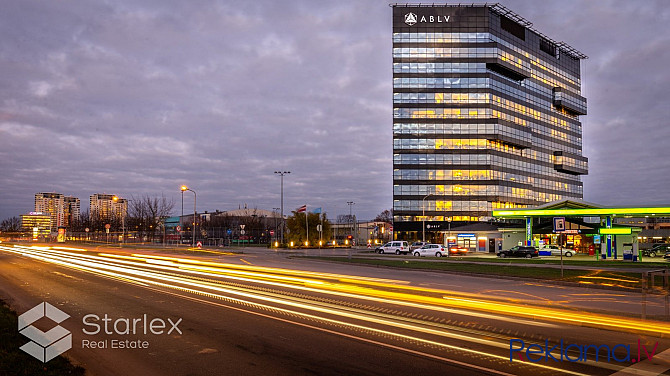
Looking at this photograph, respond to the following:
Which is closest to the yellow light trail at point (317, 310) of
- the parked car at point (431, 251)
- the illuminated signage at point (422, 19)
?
the parked car at point (431, 251)

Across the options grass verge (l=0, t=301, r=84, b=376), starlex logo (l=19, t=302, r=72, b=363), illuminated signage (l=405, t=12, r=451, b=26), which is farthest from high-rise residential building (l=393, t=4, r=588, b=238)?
grass verge (l=0, t=301, r=84, b=376)

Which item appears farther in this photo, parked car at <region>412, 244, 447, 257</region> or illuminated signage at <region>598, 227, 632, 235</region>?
parked car at <region>412, 244, 447, 257</region>

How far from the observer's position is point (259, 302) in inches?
583

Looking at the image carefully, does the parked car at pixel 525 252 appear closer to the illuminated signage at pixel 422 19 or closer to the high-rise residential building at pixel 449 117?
the high-rise residential building at pixel 449 117

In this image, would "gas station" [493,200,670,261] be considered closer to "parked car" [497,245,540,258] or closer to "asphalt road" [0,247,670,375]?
"parked car" [497,245,540,258]

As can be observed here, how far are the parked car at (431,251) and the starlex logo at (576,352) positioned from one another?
40.1 metres

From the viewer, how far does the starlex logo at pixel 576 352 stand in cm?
834

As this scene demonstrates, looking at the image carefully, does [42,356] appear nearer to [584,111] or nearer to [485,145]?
[485,145]

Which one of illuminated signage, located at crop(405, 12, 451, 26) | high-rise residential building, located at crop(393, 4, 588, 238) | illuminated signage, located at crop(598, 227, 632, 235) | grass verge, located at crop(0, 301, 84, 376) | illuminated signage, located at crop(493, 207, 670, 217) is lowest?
grass verge, located at crop(0, 301, 84, 376)

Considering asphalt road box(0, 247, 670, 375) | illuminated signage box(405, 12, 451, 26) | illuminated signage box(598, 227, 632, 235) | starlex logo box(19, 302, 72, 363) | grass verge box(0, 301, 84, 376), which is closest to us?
grass verge box(0, 301, 84, 376)

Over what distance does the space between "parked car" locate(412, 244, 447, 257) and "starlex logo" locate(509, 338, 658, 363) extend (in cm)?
4012

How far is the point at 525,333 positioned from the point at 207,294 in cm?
1084

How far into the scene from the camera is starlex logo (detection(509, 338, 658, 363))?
8.34 m

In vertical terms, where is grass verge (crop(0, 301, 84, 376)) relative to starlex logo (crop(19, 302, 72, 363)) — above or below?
above
